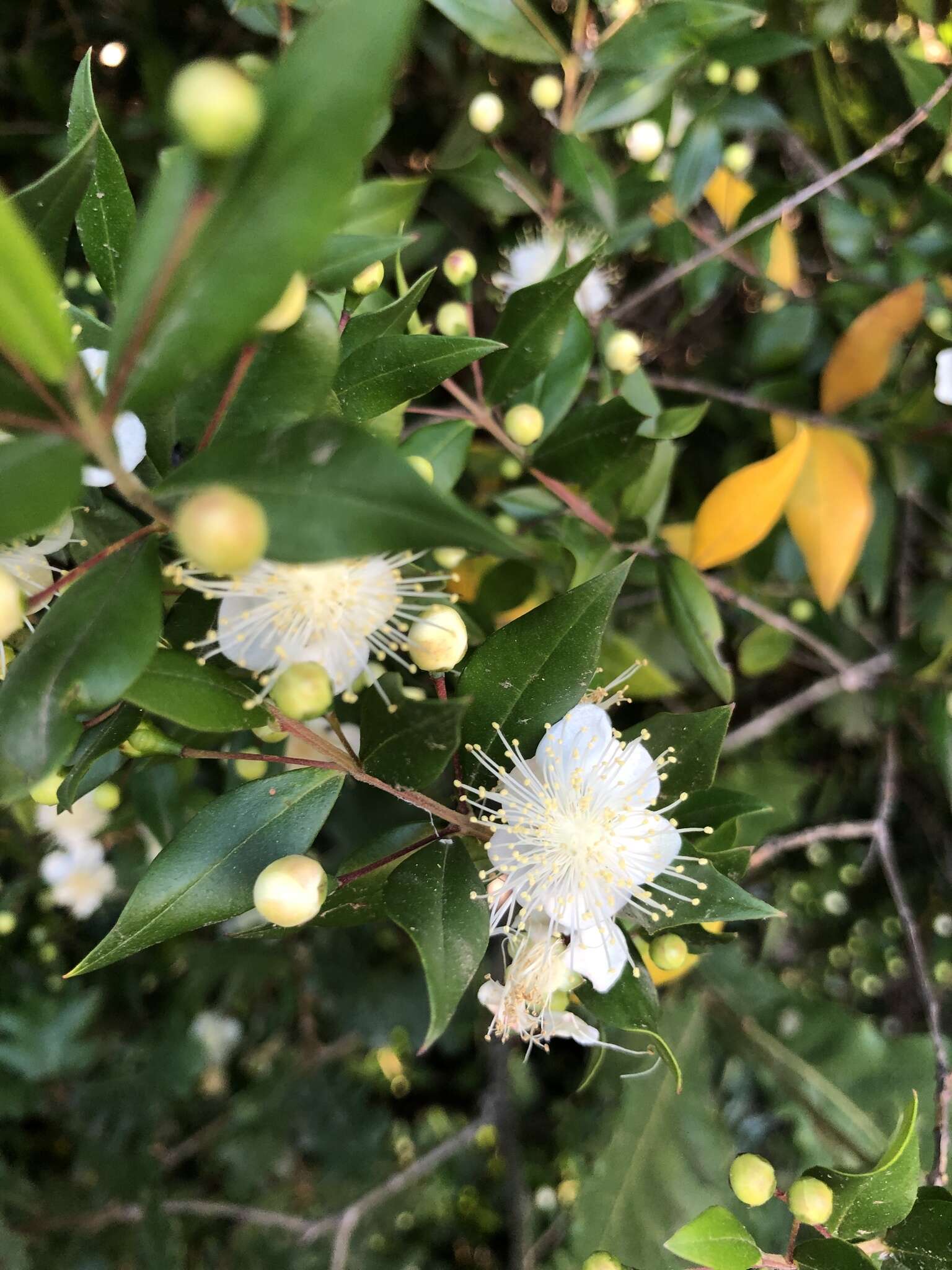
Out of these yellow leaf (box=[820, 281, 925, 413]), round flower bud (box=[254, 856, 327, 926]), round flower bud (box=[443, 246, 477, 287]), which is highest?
round flower bud (box=[443, 246, 477, 287])

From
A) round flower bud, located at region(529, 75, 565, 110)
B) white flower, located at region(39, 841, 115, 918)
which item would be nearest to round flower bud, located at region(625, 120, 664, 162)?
round flower bud, located at region(529, 75, 565, 110)

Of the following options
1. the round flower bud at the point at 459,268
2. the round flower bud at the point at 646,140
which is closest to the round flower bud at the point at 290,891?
the round flower bud at the point at 459,268

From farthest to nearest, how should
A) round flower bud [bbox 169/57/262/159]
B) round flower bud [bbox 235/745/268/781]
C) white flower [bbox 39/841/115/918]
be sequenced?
white flower [bbox 39/841/115/918] < round flower bud [bbox 235/745/268/781] < round flower bud [bbox 169/57/262/159]

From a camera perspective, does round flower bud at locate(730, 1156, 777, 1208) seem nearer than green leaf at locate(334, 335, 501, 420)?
No

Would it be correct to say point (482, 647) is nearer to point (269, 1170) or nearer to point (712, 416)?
point (712, 416)

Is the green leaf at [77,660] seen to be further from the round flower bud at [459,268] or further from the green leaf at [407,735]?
the round flower bud at [459,268]

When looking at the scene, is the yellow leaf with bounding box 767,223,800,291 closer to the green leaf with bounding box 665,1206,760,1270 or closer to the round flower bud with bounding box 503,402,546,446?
the round flower bud with bounding box 503,402,546,446

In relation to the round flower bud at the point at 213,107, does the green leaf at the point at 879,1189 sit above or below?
below
